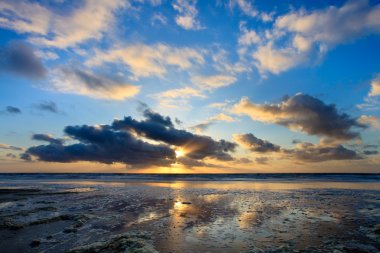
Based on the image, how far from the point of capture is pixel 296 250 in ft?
27.1

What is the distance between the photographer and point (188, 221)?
1286cm

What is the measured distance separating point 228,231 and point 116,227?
4.51 metres

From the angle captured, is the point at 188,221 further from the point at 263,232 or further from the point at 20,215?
the point at 20,215

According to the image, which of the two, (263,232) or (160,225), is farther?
(160,225)

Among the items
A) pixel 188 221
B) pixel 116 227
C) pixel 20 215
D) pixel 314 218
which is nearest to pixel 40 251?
pixel 116 227

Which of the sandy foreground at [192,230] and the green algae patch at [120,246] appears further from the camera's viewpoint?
the sandy foreground at [192,230]

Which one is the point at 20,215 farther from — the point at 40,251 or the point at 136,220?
the point at 40,251

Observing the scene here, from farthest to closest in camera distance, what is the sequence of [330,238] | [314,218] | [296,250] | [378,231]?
1. [314,218]
2. [378,231]
3. [330,238]
4. [296,250]

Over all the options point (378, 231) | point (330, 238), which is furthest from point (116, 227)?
point (378, 231)

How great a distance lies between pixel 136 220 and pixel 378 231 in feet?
32.0

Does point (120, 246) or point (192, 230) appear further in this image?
point (192, 230)

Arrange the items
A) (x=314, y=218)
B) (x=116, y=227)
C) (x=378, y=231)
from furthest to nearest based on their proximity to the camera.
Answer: (x=314, y=218), (x=116, y=227), (x=378, y=231)

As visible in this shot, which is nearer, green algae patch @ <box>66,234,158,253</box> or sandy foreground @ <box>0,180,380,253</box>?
green algae patch @ <box>66,234,158,253</box>

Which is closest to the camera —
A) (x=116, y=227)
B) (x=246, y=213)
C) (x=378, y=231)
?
(x=378, y=231)
